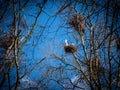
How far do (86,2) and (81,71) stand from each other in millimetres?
4852

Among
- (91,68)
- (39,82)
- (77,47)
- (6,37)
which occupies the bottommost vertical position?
(39,82)

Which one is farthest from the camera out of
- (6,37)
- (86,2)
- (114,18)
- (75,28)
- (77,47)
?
(77,47)

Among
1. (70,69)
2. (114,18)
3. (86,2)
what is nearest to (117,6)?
(114,18)

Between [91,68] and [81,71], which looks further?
[81,71]

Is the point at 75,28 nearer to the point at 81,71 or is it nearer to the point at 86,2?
the point at 81,71

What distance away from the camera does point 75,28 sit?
9094 millimetres

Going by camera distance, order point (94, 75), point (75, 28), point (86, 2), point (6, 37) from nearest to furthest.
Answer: point (86, 2) → point (94, 75) → point (6, 37) → point (75, 28)

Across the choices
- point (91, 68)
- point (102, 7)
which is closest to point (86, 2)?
point (102, 7)

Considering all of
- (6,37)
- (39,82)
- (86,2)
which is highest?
(86,2)

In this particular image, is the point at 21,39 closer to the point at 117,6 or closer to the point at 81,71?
the point at 81,71

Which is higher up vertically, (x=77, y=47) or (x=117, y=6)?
(x=117, y=6)

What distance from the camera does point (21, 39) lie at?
8.40 metres

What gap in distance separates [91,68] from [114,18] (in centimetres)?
A: 298

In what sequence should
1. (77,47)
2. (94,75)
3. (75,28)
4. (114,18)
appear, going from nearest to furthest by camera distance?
(114,18) → (94,75) → (75,28) → (77,47)
